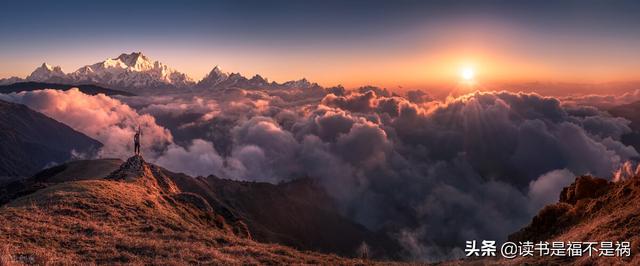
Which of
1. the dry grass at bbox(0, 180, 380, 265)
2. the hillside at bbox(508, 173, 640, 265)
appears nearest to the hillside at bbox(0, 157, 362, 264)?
the dry grass at bbox(0, 180, 380, 265)

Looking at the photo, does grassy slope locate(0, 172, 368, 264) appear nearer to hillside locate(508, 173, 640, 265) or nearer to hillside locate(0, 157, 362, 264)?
hillside locate(0, 157, 362, 264)

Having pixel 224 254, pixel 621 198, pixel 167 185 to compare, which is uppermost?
pixel 621 198

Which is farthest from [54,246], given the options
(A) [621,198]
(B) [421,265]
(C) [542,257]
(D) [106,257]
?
(A) [621,198]

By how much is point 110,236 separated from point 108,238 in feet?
2.05

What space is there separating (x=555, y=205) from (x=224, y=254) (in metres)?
39.0

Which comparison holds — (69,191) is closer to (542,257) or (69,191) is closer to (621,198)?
(542,257)

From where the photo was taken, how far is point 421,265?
3212 cm

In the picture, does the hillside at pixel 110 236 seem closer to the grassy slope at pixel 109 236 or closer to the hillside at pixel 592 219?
the grassy slope at pixel 109 236

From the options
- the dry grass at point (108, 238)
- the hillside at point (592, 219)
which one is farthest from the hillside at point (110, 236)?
the hillside at point (592, 219)

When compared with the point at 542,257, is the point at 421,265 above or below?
below

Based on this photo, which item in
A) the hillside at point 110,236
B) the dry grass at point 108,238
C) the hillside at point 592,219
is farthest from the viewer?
the hillside at point 592,219

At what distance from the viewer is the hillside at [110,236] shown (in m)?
21.0

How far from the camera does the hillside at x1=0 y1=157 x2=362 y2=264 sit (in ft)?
68.8

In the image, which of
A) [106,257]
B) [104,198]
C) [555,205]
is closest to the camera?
[106,257]
